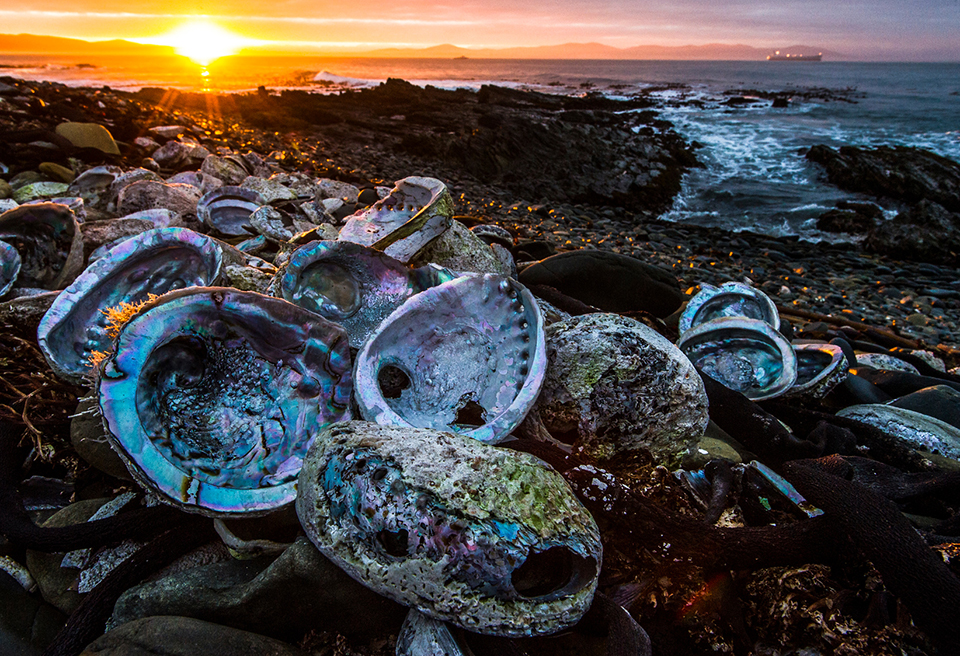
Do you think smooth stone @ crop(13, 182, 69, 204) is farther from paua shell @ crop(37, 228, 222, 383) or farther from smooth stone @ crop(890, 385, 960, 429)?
smooth stone @ crop(890, 385, 960, 429)

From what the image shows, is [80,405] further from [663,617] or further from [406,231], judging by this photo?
[663,617]

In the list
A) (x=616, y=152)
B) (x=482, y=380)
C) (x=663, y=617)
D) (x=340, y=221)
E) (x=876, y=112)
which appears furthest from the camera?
(x=876, y=112)

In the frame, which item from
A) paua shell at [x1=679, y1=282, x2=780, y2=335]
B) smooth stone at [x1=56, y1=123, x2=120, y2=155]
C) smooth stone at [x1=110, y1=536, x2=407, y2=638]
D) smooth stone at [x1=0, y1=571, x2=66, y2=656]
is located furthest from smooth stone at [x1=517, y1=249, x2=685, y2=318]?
smooth stone at [x1=56, y1=123, x2=120, y2=155]

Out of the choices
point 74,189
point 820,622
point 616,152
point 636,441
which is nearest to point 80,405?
point 636,441

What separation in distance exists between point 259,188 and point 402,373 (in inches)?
187

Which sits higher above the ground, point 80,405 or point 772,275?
point 80,405

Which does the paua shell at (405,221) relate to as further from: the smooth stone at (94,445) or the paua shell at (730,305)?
the paua shell at (730,305)

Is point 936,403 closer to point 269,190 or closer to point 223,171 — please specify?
point 269,190

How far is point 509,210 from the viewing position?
11.0 m

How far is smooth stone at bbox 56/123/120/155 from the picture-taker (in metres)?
7.83

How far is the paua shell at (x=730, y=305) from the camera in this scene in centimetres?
364

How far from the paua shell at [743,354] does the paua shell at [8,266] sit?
4.20 meters

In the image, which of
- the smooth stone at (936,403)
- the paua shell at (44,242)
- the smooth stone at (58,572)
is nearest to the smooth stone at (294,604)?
the smooth stone at (58,572)

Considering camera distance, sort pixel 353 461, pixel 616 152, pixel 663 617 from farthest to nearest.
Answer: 1. pixel 616 152
2. pixel 663 617
3. pixel 353 461
